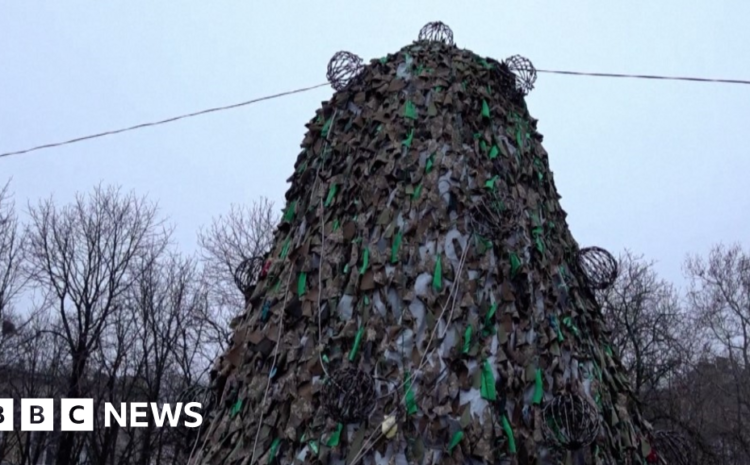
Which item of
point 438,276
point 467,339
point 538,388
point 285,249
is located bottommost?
point 538,388

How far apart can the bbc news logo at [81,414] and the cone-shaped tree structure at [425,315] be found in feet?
1.95

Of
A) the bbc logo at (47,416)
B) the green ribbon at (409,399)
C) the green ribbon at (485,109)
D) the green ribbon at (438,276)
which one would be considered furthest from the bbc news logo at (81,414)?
the green ribbon at (485,109)

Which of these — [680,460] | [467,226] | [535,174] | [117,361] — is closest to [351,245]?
[467,226]

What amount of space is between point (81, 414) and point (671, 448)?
1311cm

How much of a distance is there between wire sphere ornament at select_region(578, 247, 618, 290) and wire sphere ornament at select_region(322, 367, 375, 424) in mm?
2188

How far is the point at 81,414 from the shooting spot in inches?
584

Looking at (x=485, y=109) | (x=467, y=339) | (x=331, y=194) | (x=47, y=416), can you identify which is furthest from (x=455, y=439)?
(x=47, y=416)

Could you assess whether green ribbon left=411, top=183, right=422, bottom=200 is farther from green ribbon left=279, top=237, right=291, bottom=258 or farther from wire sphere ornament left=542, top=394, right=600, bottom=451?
wire sphere ornament left=542, top=394, right=600, bottom=451

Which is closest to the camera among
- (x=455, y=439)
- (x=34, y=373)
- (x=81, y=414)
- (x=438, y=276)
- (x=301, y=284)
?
(x=455, y=439)

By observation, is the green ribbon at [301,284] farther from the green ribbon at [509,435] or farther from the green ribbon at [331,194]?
the green ribbon at [509,435]

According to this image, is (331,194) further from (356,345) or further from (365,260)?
(356,345)

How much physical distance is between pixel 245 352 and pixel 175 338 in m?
16.2

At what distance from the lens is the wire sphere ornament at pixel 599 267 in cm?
527

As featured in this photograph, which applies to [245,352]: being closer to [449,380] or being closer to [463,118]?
[449,380]
